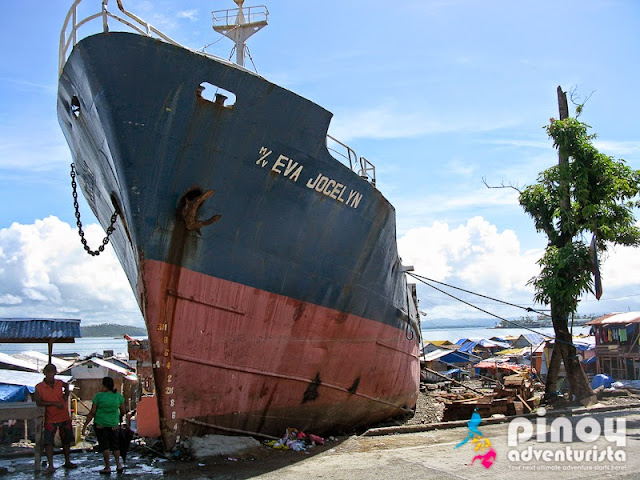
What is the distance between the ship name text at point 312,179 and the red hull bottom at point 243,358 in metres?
1.64

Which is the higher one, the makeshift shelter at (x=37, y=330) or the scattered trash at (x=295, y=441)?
the makeshift shelter at (x=37, y=330)

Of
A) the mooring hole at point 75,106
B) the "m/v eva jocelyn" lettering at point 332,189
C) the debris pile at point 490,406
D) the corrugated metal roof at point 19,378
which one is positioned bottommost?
the debris pile at point 490,406

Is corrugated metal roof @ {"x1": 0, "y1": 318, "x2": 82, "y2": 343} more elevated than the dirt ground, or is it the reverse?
corrugated metal roof @ {"x1": 0, "y1": 318, "x2": 82, "y2": 343}

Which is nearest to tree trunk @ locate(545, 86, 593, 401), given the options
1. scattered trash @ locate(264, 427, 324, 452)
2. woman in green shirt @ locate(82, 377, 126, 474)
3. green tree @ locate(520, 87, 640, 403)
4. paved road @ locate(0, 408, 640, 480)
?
green tree @ locate(520, 87, 640, 403)

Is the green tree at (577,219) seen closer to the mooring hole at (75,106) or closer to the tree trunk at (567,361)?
the tree trunk at (567,361)

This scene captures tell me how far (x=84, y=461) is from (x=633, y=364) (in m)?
18.2

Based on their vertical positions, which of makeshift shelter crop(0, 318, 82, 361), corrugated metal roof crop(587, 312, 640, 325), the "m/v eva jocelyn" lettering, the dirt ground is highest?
the "m/v eva jocelyn" lettering

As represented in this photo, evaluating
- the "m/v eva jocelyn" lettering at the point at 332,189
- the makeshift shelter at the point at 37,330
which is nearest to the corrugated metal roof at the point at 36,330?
the makeshift shelter at the point at 37,330

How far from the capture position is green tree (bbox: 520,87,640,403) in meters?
12.1

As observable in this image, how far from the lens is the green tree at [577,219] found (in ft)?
39.6

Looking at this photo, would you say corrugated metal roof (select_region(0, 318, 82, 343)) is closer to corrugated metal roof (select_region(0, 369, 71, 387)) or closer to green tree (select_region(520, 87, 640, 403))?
corrugated metal roof (select_region(0, 369, 71, 387))

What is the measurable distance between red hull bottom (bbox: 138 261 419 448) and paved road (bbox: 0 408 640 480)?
56cm

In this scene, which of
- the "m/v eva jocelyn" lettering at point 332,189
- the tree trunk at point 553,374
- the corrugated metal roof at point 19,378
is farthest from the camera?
the tree trunk at point 553,374

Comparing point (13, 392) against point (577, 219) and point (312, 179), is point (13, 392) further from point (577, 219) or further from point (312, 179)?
point (577, 219)
